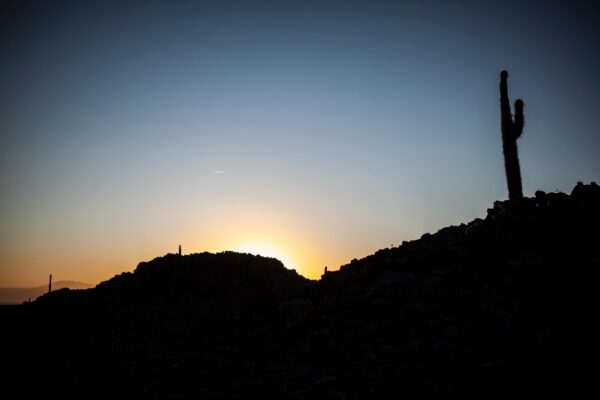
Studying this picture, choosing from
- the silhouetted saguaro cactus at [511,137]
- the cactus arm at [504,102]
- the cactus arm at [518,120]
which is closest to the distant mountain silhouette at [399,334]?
the silhouetted saguaro cactus at [511,137]

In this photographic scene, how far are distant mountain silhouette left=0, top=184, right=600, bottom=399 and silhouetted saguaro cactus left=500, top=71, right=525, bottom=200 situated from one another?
217cm

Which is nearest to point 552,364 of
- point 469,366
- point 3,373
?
point 469,366

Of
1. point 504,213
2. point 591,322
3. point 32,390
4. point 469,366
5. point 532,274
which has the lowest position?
point 32,390

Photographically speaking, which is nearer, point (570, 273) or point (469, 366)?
point (469, 366)

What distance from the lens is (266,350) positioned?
10797 millimetres

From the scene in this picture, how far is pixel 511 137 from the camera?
17109 mm

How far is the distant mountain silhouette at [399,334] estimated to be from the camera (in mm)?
7703

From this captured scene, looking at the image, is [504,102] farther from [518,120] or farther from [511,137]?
[511,137]

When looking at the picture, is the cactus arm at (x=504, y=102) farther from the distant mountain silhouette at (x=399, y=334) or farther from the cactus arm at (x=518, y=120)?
the distant mountain silhouette at (x=399, y=334)

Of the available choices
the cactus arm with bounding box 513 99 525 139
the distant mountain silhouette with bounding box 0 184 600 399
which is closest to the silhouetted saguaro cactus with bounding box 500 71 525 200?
the cactus arm with bounding box 513 99 525 139

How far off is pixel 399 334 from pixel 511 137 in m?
11.2

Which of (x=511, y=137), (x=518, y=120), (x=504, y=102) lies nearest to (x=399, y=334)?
(x=511, y=137)

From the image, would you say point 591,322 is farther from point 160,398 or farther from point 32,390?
point 32,390

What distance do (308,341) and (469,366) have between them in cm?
420
